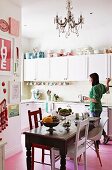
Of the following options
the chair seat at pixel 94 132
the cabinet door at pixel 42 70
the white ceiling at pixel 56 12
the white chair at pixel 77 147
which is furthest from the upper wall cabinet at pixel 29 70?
the white chair at pixel 77 147

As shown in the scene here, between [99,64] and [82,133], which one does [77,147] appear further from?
[99,64]

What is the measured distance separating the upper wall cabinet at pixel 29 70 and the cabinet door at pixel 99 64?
5.93 ft

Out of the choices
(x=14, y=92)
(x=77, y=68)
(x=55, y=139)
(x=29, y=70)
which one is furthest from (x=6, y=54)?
(x=29, y=70)

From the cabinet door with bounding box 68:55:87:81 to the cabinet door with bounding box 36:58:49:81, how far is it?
768mm

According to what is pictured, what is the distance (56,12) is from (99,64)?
174cm

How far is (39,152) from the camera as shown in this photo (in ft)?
14.4

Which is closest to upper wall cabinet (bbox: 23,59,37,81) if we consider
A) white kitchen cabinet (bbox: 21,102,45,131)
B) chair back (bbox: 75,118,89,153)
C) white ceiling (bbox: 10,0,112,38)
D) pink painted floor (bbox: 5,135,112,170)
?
white kitchen cabinet (bbox: 21,102,45,131)

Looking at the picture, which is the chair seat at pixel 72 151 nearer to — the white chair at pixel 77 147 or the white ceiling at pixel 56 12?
the white chair at pixel 77 147

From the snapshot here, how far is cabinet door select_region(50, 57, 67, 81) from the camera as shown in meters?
5.87

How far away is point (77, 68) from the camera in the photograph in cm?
566

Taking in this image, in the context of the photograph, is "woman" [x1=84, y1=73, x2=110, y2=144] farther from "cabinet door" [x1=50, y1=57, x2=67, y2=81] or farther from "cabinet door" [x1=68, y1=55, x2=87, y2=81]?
"cabinet door" [x1=50, y1=57, x2=67, y2=81]

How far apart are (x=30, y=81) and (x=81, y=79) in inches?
73.2

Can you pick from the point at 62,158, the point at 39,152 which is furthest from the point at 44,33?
the point at 62,158

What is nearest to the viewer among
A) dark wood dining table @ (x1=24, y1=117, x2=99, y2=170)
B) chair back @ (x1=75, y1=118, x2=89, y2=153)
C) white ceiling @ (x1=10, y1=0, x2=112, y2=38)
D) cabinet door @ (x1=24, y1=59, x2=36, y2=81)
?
dark wood dining table @ (x1=24, y1=117, x2=99, y2=170)
